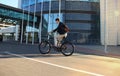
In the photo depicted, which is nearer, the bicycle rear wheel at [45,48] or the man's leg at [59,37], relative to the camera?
the man's leg at [59,37]

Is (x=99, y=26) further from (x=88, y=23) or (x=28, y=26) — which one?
(x=28, y=26)

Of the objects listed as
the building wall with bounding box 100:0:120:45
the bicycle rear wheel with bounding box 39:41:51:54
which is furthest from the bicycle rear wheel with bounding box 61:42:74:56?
the building wall with bounding box 100:0:120:45

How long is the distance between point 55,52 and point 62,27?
161 centimetres

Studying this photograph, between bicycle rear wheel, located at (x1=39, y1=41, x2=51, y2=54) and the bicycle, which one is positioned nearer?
the bicycle

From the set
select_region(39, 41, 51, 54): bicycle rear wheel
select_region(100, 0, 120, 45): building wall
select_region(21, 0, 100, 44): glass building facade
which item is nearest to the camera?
select_region(39, 41, 51, 54): bicycle rear wheel

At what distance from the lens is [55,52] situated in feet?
47.9

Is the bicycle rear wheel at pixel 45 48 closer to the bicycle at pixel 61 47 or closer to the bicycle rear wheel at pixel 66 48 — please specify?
the bicycle at pixel 61 47

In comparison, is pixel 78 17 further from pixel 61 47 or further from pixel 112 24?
pixel 61 47

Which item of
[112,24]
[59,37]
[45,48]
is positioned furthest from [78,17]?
[59,37]

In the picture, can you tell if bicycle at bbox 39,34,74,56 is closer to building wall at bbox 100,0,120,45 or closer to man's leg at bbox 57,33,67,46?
man's leg at bbox 57,33,67,46

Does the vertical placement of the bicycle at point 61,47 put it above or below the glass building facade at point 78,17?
below

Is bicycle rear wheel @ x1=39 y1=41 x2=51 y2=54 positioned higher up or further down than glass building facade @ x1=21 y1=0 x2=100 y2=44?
further down

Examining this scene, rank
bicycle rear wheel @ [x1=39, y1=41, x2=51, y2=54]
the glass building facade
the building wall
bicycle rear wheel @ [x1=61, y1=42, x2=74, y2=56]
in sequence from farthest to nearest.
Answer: the glass building facade < the building wall < bicycle rear wheel @ [x1=39, y1=41, x2=51, y2=54] < bicycle rear wheel @ [x1=61, y1=42, x2=74, y2=56]

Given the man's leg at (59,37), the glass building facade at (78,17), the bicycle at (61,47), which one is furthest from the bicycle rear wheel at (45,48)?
the glass building facade at (78,17)
